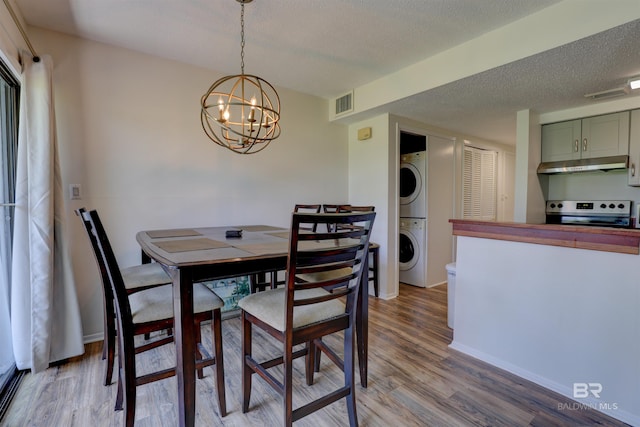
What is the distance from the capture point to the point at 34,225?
1.92 m

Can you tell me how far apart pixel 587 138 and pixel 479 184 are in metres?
1.59

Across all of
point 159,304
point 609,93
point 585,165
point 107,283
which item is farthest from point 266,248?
point 585,165

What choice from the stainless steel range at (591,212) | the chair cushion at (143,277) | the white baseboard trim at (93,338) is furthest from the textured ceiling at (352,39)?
the white baseboard trim at (93,338)

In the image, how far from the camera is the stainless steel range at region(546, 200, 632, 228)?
314 cm

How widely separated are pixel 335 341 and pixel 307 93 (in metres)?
2.67

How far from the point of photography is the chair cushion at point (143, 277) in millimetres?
1868

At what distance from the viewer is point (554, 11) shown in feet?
6.29

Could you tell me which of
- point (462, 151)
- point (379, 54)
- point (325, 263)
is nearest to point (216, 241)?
point (325, 263)

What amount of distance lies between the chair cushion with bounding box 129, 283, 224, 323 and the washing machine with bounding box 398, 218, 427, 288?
2889 millimetres

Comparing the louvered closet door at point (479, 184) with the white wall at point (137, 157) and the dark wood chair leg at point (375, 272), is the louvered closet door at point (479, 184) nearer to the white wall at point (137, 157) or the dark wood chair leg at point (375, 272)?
the dark wood chair leg at point (375, 272)

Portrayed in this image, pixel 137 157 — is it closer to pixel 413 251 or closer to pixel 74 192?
pixel 74 192

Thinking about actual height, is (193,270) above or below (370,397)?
above

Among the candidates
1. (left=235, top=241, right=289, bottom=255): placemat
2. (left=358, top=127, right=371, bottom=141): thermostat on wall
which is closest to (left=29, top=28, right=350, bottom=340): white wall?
(left=358, top=127, right=371, bottom=141): thermostat on wall

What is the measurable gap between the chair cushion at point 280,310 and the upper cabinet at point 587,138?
3230mm
